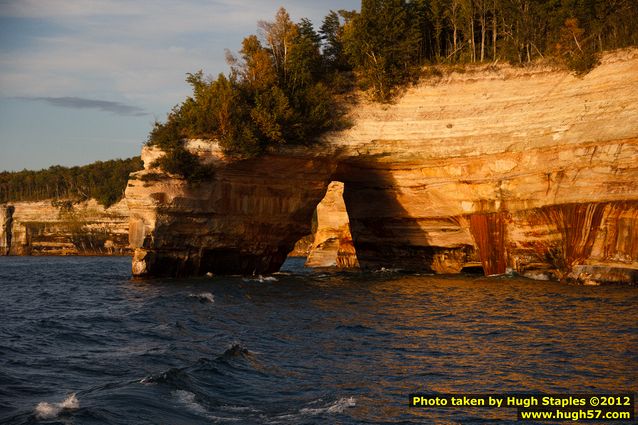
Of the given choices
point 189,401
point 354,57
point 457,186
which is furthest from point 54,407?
point 354,57

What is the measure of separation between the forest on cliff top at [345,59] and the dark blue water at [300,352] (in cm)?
1171

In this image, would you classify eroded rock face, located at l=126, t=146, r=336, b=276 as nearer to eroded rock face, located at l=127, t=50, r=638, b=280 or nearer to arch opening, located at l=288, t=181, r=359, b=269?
eroded rock face, located at l=127, t=50, r=638, b=280

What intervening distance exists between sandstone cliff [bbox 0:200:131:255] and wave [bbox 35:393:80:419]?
96.8 metres

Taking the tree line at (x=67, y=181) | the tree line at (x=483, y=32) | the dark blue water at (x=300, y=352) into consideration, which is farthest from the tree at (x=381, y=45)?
the tree line at (x=67, y=181)

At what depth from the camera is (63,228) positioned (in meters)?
111

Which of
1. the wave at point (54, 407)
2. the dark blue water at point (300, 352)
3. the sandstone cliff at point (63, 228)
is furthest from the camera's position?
the sandstone cliff at point (63, 228)

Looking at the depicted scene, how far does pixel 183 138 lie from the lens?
41.6m

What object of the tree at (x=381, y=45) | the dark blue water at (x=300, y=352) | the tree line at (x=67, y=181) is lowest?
the dark blue water at (x=300, y=352)

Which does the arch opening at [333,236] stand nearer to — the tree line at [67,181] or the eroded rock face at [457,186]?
the eroded rock face at [457,186]

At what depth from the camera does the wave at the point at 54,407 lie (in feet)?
42.7

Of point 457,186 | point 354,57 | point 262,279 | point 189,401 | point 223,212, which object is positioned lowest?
point 189,401

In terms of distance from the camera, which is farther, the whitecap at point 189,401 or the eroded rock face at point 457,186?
the eroded rock face at point 457,186

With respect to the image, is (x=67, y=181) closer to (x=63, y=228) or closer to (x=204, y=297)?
(x=63, y=228)

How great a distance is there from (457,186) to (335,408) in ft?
93.6
